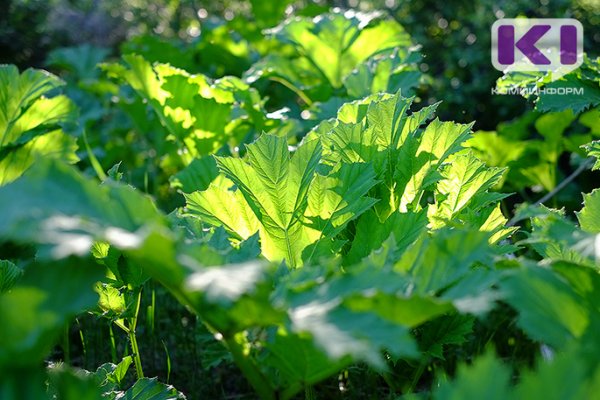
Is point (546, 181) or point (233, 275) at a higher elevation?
point (233, 275)

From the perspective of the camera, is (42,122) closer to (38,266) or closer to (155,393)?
(155,393)

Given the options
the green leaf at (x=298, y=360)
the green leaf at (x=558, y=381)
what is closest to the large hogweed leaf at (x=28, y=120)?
the green leaf at (x=298, y=360)

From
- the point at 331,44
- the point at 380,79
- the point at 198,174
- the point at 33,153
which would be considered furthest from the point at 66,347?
the point at 331,44

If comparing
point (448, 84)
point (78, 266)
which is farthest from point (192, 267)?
point (448, 84)

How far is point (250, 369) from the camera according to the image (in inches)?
44.9

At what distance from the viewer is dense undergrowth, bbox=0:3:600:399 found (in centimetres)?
92

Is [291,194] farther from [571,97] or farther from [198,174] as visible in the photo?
[571,97]

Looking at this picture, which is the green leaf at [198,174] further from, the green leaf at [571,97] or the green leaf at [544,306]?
the green leaf at [544,306]

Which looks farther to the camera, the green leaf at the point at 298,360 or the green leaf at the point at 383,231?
the green leaf at the point at 383,231

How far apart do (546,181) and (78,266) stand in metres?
2.23

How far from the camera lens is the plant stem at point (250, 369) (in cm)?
111

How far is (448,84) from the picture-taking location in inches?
159

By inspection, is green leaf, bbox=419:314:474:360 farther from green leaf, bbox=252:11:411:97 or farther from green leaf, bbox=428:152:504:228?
green leaf, bbox=252:11:411:97

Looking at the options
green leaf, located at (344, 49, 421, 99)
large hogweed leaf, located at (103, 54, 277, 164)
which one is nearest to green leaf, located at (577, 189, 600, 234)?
green leaf, located at (344, 49, 421, 99)
